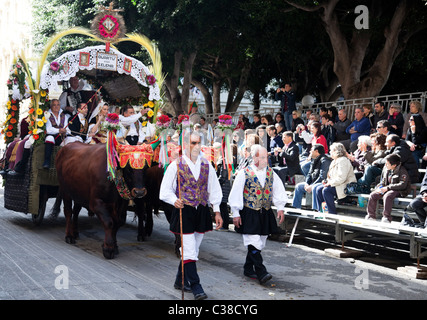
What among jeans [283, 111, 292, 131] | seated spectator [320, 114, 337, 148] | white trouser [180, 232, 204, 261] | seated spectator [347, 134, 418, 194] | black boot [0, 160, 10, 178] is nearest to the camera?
white trouser [180, 232, 204, 261]

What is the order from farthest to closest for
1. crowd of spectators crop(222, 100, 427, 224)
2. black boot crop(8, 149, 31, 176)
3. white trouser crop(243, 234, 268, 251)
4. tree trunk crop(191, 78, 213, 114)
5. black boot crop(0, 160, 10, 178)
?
1. tree trunk crop(191, 78, 213, 114)
2. black boot crop(0, 160, 10, 178)
3. black boot crop(8, 149, 31, 176)
4. crowd of spectators crop(222, 100, 427, 224)
5. white trouser crop(243, 234, 268, 251)

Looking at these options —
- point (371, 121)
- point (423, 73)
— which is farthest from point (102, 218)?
point (423, 73)

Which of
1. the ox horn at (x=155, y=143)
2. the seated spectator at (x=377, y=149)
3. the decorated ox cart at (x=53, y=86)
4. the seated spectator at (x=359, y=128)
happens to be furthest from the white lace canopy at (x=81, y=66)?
the seated spectator at (x=359, y=128)

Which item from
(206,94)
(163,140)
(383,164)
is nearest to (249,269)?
(163,140)

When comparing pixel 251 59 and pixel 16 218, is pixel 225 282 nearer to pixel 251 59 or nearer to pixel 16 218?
pixel 16 218

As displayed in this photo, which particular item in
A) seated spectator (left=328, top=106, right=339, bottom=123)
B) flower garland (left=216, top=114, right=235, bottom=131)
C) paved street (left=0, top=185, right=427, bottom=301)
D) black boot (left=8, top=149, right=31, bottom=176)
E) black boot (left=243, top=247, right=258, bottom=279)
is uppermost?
seated spectator (left=328, top=106, right=339, bottom=123)

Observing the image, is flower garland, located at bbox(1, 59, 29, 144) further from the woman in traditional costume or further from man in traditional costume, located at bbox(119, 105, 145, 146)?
man in traditional costume, located at bbox(119, 105, 145, 146)

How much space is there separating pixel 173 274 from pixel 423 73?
63.9ft

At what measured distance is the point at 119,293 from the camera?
6.08 metres

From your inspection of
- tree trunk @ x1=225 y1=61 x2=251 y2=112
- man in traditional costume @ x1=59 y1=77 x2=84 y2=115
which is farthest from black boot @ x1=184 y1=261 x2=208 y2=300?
tree trunk @ x1=225 y1=61 x2=251 y2=112

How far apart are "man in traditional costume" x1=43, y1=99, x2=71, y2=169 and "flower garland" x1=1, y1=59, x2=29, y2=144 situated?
29.1 inches

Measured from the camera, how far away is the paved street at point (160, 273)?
6.22 m

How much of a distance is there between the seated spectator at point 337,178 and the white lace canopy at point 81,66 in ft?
13.4

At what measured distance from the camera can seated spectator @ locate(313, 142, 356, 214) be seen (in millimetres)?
9750
